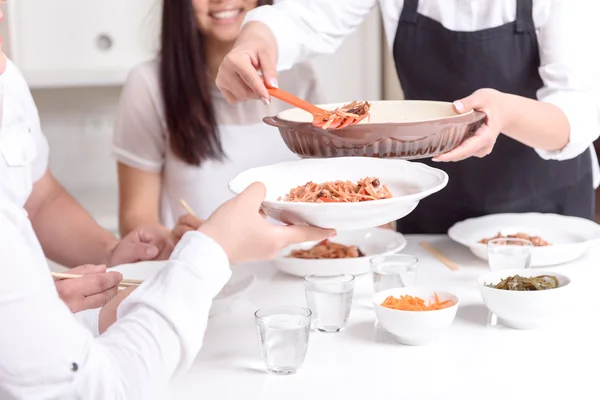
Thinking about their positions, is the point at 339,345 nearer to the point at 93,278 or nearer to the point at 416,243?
the point at 93,278

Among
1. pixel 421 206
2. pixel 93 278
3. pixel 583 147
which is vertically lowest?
pixel 421 206

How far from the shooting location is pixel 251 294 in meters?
1.58

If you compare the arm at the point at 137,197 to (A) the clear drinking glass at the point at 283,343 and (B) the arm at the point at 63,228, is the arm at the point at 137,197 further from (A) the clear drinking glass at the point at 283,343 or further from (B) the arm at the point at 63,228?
(A) the clear drinking glass at the point at 283,343

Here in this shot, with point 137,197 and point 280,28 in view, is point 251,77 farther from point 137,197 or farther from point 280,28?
point 137,197

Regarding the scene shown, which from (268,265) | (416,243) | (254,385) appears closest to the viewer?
(254,385)

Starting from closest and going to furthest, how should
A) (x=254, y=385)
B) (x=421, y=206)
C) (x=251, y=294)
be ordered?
(x=254, y=385), (x=251, y=294), (x=421, y=206)

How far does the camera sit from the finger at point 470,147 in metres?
1.39

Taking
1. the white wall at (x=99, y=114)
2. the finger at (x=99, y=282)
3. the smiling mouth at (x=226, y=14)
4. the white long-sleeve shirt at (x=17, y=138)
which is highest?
the smiling mouth at (x=226, y=14)

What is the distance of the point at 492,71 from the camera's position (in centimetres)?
201

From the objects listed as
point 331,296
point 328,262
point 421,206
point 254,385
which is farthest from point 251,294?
point 421,206

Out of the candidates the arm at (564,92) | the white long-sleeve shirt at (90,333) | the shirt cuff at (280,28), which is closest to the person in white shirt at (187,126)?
the shirt cuff at (280,28)

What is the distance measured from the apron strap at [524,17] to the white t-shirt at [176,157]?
826 mm

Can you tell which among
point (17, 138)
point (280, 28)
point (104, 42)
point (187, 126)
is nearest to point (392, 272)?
point (280, 28)

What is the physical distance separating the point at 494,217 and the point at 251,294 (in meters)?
0.72
